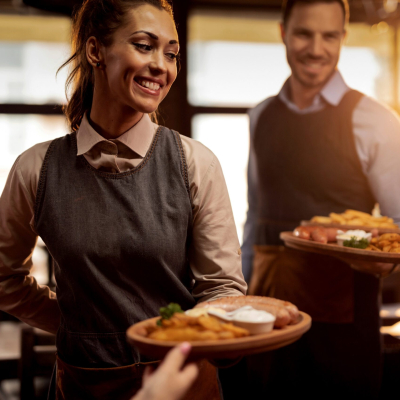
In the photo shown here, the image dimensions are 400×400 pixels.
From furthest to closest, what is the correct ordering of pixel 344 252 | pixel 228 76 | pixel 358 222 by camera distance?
pixel 228 76 → pixel 358 222 → pixel 344 252

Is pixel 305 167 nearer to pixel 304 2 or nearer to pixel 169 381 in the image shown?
pixel 304 2

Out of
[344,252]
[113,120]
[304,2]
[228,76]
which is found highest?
[304,2]

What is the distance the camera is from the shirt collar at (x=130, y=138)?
1406mm

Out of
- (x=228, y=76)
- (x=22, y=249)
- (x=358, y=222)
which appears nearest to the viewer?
(x=22, y=249)

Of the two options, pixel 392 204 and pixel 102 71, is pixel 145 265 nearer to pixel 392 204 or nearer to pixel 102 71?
pixel 102 71

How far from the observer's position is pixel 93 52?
55.7 inches

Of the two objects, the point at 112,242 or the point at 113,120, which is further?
the point at 113,120

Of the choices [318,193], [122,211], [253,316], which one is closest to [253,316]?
[253,316]

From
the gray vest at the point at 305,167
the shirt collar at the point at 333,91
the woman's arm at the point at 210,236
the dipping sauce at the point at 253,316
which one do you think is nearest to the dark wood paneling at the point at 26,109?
the gray vest at the point at 305,167

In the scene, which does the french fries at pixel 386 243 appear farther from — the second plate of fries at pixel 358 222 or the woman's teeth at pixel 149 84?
the woman's teeth at pixel 149 84

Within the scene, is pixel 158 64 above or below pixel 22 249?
above

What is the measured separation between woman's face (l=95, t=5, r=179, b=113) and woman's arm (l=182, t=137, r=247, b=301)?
196mm

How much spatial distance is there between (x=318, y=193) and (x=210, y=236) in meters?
1.38

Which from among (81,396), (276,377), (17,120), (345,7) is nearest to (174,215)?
(81,396)
